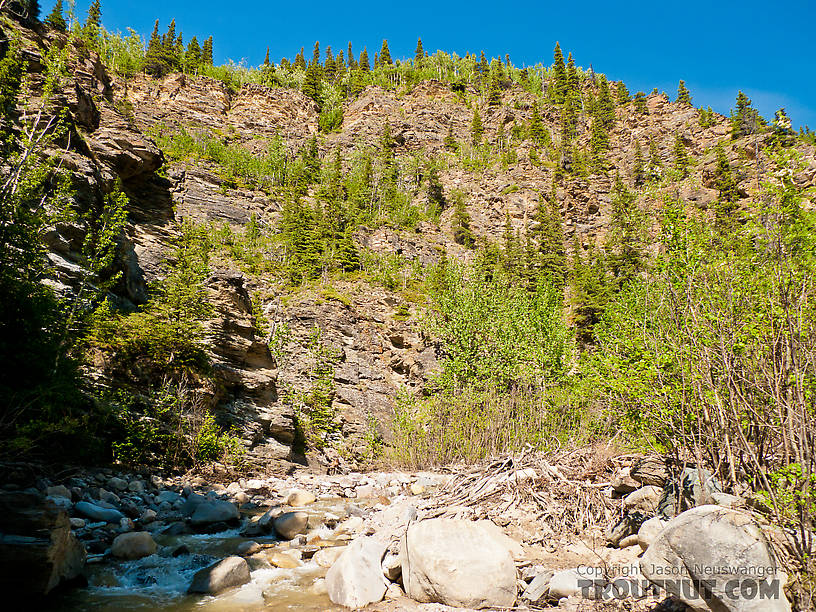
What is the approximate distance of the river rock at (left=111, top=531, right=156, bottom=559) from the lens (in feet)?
19.5

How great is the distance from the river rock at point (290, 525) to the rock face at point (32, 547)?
3.33 metres

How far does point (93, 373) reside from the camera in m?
11.5

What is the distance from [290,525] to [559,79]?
91.7m

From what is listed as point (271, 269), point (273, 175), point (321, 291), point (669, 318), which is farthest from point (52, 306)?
point (273, 175)

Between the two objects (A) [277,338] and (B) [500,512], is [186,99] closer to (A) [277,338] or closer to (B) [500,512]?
(A) [277,338]

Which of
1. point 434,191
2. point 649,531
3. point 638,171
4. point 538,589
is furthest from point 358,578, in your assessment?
point 638,171

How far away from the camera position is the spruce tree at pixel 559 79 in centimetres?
7631

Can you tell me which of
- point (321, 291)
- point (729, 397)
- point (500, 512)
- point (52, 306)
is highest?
point (321, 291)

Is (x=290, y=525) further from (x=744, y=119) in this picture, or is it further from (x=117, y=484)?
(x=744, y=119)

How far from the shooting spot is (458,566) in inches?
175

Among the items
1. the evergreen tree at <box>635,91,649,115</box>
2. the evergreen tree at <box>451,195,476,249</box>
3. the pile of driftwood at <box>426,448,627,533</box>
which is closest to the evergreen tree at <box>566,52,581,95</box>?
the evergreen tree at <box>635,91,649,115</box>

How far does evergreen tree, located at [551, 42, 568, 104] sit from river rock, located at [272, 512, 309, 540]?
85309 mm

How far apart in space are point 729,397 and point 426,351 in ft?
76.8

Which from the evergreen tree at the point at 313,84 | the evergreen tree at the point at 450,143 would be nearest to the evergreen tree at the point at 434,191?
the evergreen tree at the point at 450,143
